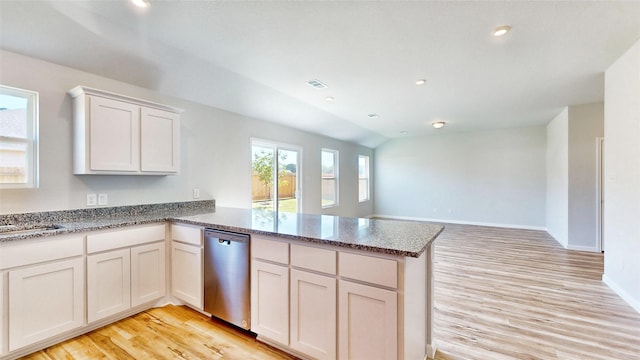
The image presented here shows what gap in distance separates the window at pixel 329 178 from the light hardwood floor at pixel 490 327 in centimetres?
356

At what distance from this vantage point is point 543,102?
15.4 feet

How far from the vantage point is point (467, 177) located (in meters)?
7.68

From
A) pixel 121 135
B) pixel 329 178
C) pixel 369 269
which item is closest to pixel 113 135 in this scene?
pixel 121 135

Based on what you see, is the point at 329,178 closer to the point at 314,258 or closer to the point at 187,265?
the point at 187,265

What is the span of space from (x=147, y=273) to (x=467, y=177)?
25.2 feet

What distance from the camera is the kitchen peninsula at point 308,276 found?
1611mm

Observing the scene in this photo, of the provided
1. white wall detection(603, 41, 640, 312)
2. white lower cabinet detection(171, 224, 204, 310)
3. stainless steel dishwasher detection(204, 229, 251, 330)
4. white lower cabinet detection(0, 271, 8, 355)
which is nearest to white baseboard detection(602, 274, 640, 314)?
white wall detection(603, 41, 640, 312)

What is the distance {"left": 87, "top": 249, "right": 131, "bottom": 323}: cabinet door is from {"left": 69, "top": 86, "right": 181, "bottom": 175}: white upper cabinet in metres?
0.80

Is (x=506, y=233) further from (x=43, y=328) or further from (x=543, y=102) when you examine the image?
(x=43, y=328)

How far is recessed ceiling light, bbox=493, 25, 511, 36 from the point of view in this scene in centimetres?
235

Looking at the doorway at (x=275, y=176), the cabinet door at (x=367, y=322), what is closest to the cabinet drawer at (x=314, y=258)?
the cabinet door at (x=367, y=322)

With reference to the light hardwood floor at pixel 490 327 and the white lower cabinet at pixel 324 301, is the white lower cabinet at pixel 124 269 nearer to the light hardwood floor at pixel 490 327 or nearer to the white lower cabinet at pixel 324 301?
the light hardwood floor at pixel 490 327

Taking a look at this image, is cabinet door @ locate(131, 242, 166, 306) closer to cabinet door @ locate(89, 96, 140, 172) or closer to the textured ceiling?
cabinet door @ locate(89, 96, 140, 172)

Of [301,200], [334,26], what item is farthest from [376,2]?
[301,200]
